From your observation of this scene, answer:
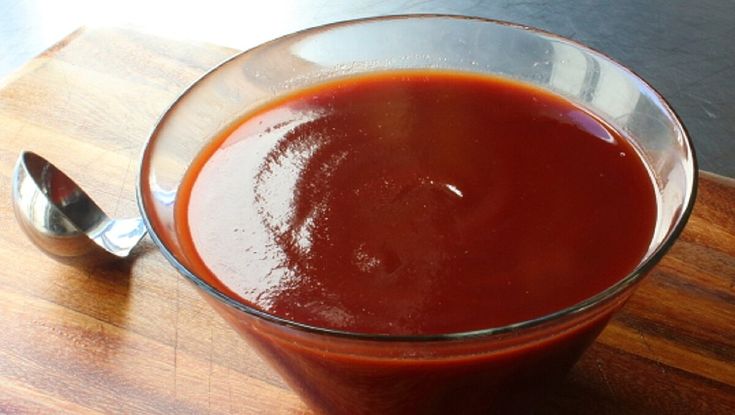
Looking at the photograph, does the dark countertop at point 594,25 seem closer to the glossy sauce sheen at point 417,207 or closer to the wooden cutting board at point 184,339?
the wooden cutting board at point 184,339

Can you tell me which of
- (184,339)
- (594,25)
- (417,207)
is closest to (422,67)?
(417,207)

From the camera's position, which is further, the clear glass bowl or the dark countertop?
the dark countertop

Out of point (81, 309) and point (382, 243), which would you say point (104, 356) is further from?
point (382, 243)

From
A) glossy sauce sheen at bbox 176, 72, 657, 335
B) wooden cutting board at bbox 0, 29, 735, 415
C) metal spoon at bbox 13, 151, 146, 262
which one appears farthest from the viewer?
metal spoon at bbox 13, 151, 146, 262

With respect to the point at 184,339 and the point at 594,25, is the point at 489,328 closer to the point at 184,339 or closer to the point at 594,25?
the point at 184,339

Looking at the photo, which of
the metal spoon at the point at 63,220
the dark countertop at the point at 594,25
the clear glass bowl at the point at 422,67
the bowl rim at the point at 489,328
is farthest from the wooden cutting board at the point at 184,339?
the dark countertop at the point at 594,25

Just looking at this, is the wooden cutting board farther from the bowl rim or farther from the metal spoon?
the bowl rim

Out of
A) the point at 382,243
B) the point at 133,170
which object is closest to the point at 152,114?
A: the point at 133,170

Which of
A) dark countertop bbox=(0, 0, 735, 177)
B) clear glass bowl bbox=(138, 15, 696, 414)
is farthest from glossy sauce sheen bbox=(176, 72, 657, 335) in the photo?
dark countertop bbox=(0, 0, 735, 177)

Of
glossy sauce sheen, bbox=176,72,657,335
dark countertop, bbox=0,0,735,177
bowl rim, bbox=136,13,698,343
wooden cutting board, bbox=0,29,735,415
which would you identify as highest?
bowl rim, bbox=136,13,698,343
